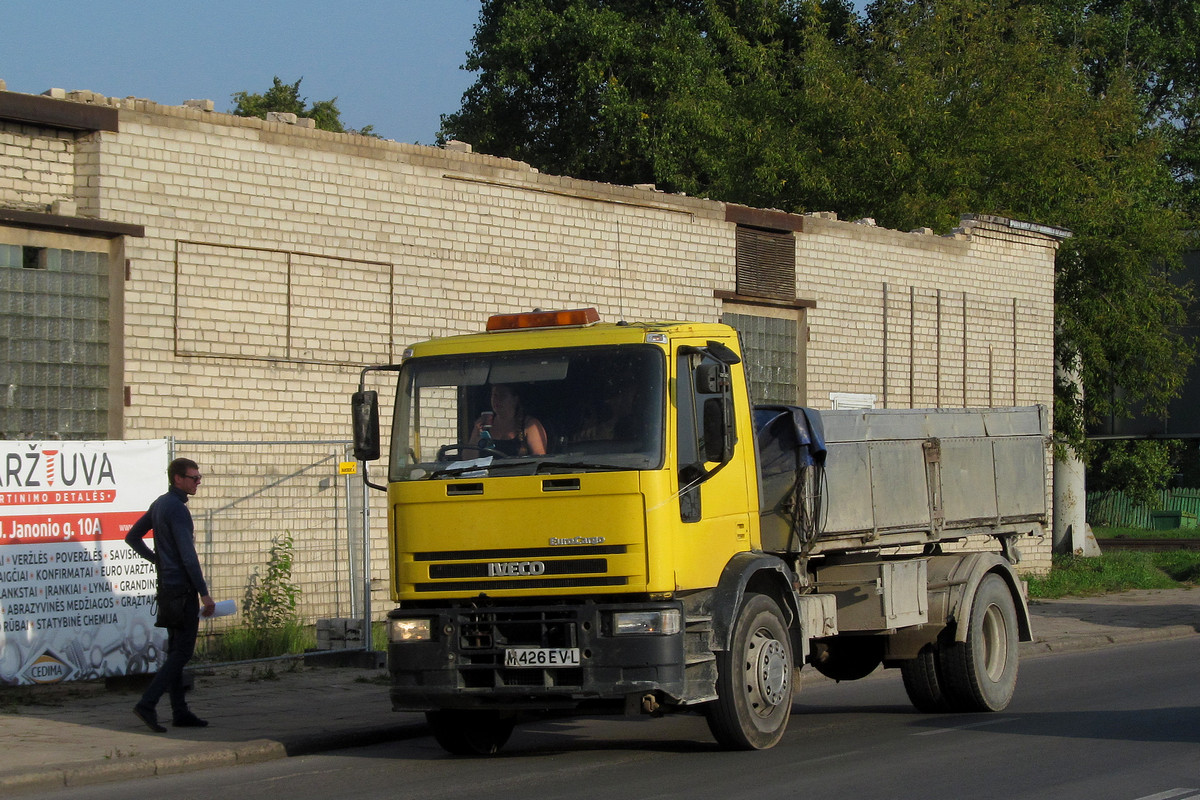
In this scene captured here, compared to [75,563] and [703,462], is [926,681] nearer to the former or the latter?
[703,462]

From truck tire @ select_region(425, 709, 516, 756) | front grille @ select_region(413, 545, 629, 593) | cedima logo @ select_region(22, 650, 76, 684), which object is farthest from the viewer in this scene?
cedima logo @ select_region(22, 650, 76, 684)

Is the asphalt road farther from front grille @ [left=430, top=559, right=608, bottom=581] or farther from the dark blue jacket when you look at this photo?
the dark blue jacket

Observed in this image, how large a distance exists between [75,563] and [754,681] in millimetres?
6211

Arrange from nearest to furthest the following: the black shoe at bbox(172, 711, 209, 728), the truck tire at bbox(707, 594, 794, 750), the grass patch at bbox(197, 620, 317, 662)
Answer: the truck tire at bbox(707, 594, 794, 750)
the black shoe at bbox(172, 711, 209, 728)
the grass patch at bbox(197, 620, 317, 662)

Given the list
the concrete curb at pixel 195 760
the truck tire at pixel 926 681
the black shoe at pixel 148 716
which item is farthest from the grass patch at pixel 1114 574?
the black shoe at pixel 148 716

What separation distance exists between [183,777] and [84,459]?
13.2 ft

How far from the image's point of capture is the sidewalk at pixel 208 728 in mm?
9211

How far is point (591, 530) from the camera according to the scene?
866 cm

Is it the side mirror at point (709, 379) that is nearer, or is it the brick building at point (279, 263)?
the side mirror at point (709, 379)

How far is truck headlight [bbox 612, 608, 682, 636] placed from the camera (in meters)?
8.58

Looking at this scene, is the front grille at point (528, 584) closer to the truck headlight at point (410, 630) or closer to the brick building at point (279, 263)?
the truck headlight at point (410, 630)

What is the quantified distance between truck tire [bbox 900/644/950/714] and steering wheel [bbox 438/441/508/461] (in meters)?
4.60

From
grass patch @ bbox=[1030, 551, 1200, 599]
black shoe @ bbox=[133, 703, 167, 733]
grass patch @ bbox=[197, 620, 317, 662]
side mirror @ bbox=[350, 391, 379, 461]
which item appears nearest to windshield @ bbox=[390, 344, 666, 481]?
side mirror @ bbox=[350, 391, 379, 461]

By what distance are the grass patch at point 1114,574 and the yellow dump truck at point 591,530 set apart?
16.5 metres
